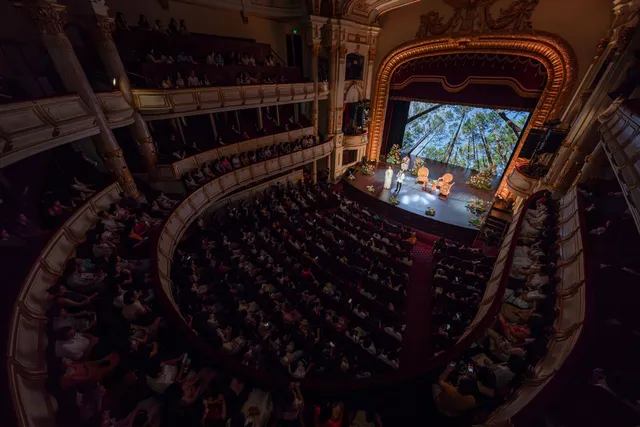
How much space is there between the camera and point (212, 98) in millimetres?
8156

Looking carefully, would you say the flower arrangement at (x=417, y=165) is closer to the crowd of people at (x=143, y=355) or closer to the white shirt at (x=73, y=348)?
the crowd of people at (x=143, y=355)

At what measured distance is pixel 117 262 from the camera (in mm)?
4477

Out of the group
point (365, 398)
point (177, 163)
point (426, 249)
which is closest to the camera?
point (365, 398)

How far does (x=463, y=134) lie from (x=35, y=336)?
676 inches

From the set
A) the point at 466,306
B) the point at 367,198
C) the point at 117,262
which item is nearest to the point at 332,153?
the point at 367,198

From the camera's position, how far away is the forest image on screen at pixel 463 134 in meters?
12.2

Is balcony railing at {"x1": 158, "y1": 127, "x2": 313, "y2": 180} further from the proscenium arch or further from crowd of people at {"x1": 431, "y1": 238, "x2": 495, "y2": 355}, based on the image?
crowd of people at {"x1": 431, "y1": 238, "x2": 495, "y2": 355}

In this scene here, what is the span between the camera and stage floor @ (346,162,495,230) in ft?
35.2

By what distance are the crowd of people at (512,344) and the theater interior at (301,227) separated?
39 mm

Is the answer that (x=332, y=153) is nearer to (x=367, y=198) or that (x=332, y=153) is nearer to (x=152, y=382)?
(x=367, y=198)

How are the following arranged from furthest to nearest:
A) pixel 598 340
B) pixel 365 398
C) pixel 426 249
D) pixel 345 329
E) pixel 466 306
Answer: pixel 426 249 → pixel 466 306 → pixel 345 329 → pixel 365 398 → pixel 598 340

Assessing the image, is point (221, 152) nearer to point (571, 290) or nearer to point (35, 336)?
point (35, 336)

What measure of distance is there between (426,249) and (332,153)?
7.30 m

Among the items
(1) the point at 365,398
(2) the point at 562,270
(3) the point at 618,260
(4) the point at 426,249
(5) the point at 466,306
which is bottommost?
(4) the point at 426,249
